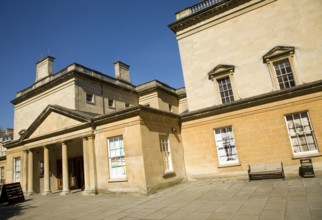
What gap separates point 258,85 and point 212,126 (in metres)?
3.78

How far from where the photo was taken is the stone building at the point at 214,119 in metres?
11.4

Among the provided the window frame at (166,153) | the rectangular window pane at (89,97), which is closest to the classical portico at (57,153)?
the window frame at (166,153)

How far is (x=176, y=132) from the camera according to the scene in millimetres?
14266

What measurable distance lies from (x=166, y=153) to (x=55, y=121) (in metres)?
7.87

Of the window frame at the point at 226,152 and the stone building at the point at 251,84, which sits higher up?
the stone building at the point at 251,84

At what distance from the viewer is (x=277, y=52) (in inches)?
520

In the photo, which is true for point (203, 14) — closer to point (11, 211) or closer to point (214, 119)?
point (214, 119)

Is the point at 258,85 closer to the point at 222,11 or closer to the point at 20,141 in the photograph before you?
the point at 222,11

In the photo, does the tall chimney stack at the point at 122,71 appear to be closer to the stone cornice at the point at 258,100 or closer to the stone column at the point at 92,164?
the stone cornice at the point at 258,100

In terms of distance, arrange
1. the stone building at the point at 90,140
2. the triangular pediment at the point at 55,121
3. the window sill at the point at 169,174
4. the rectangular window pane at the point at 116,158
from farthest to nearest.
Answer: the triangular pediment at the point at 55,121 < the window sill at the point at 169,174 < the rectangular window pane at the point at 116,158 < the stone building at the point at 90,140

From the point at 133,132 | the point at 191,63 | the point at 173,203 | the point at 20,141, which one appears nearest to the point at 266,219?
the point at 173,203

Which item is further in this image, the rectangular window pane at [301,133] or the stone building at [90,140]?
the rectangular window pane at [301,133]

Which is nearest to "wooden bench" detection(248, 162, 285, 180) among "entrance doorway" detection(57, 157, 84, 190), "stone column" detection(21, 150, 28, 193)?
"entrance doorway" detection(57, 157, 84, 190)

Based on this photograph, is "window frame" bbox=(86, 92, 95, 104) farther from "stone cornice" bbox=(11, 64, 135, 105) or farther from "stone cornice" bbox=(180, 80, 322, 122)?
"stone cornice" bbox=(180, 80, 322, 122)
